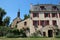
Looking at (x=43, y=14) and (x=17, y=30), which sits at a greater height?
(x=43, y=14)

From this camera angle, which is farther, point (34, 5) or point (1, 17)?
point (1, 17)

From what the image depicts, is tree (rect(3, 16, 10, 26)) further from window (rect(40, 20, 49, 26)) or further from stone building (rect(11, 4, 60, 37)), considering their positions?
window (rect(40, 20, 49, 26))

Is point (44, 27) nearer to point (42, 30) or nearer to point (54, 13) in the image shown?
point (42, 30)

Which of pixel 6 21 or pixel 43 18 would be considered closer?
pixel 43 18

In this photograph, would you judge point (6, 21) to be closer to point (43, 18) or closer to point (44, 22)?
point (43, 18)

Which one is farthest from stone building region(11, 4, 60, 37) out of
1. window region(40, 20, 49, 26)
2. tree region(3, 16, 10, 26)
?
tree region(3, 16, 10, 26)

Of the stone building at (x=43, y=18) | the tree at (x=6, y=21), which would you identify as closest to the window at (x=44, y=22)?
the stone building at (x=43, y=18)

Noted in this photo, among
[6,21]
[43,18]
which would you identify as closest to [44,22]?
[43,18]

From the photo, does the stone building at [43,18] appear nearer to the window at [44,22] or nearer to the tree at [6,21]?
the window at [44,22]

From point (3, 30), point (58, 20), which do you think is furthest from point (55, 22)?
point (3, 30)

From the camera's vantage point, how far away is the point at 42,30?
1727 inches

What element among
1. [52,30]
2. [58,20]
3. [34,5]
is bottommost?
[52,30]

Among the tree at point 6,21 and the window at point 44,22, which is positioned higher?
the tree at point 6,21

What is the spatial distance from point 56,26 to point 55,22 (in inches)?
52.0
